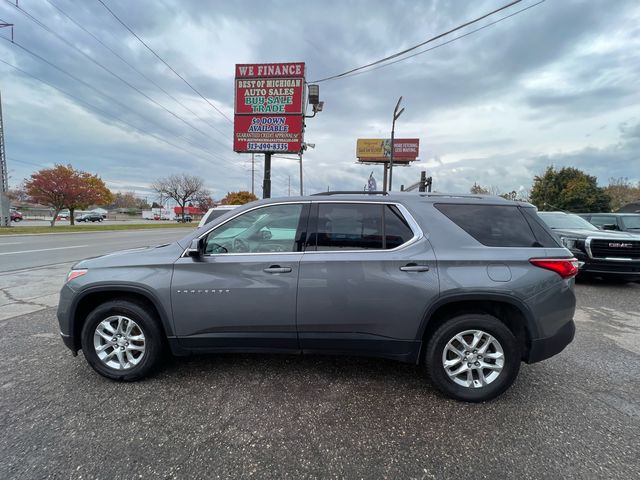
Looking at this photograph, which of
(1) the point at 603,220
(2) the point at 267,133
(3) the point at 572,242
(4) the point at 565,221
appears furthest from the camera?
Answer: (2) the point at 267,133

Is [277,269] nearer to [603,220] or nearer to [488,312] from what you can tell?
[488,312]

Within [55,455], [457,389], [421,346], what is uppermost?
[421,346]

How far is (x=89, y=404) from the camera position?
2.51m

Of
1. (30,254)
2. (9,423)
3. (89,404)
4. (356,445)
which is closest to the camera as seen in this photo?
(356,445)

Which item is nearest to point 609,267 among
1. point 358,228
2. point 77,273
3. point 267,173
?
point 358,228

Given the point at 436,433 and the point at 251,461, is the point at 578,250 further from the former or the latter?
the point at 251,461

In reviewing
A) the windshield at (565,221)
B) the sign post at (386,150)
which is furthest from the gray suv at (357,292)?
the sign post at (386,150)

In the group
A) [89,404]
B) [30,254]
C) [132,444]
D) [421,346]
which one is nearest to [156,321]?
[89,404]

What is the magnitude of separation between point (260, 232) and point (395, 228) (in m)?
1.26

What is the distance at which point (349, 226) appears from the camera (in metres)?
2.77

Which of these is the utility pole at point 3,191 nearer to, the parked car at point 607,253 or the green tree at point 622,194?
the parked car at point 607,253

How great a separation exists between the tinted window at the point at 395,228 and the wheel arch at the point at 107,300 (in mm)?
2083

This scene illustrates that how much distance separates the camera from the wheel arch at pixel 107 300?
2715 mm

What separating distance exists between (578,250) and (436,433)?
6937 millimetres
